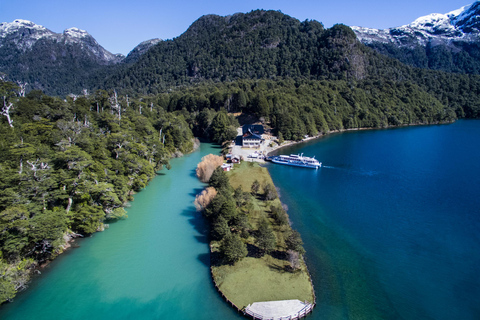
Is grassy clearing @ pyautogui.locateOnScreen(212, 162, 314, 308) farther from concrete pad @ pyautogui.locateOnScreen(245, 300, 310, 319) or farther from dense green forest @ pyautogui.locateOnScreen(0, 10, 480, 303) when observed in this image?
dense green forest @ pyautogui.locateOnScreen(0, 10, 480, 303)

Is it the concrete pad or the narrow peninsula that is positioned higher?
the narrow peninsula

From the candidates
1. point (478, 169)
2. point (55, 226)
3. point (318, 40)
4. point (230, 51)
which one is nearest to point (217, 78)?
point (230, 51)

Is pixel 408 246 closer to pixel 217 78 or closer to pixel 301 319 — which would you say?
pixel 301 319

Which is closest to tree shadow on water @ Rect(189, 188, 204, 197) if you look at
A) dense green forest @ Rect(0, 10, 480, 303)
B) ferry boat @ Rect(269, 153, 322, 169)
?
dense green forest @ Rect(0, 10, 480, 303)

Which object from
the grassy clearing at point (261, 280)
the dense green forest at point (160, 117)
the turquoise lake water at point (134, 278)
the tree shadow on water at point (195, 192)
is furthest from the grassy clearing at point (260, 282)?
the tree shadow on water at point (195, 192)

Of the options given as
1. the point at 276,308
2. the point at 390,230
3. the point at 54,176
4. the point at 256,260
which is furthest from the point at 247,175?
the point at 276,308
